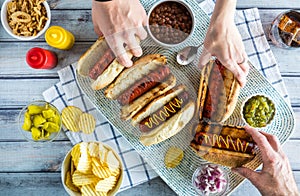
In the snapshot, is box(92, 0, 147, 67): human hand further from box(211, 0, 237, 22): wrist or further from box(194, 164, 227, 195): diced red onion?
box(194, 164, 227, 195): diced red onion

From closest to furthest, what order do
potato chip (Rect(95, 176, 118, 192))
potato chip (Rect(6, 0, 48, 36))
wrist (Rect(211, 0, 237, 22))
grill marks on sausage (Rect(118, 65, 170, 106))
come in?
wrist (Rect(211, 0, 237, 22))
grill marks on sausage (Rect(118, 65, 170, 106))
potato chip (Rect(95, 176, 118, 192))
potato chip (Rect(6, 0, 48, 36))

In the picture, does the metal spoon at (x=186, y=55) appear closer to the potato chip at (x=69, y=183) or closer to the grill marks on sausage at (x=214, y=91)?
the grill marks on sausage at (x=214, y=91)

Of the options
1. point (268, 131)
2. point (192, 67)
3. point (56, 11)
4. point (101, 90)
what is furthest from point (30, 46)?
point (268, 131)

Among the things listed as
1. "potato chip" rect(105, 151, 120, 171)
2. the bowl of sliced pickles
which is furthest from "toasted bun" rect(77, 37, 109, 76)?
"potato chip" rect(105, 151, 120, 171)

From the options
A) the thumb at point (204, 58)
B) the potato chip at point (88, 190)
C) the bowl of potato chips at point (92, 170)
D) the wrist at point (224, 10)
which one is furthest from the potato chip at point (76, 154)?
the wrist at point (224, 10)

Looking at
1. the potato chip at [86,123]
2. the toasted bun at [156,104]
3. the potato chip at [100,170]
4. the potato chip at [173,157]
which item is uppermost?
the toasted bun at [156,104]

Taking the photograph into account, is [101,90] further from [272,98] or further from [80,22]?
[272,98]

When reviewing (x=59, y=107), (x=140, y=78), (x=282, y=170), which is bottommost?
(x=282, y=170)
